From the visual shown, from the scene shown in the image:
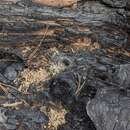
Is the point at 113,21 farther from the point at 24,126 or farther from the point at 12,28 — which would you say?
the point at 24,126

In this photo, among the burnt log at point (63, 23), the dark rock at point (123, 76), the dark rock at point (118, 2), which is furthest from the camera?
the dark rock at point (118, 2)

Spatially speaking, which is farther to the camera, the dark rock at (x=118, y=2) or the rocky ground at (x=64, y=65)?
the dark rock at (x=118, y=2)

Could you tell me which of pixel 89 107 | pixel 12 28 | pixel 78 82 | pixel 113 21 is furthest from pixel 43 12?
pixel 89 107

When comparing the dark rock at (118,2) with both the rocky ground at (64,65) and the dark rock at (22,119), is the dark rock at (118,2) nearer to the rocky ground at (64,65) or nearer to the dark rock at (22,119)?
the rocky ground at (64,65)

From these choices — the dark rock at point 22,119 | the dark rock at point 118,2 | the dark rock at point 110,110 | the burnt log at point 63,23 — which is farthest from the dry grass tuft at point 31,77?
the dark rock at point 118,2

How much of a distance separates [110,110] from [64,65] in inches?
26.0

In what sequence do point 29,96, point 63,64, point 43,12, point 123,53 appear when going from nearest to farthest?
point 29,96 → point 63,64 → point 123,53 → point 43,12

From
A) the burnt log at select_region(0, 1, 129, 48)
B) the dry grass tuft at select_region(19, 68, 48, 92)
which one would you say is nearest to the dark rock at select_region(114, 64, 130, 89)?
the burnt log at select_region(0, 1, 129, 48)

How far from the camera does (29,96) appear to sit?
292 cm

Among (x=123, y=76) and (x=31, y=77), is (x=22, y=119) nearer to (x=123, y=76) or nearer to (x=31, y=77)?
(x=31, y=77)

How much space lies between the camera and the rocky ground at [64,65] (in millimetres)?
2736

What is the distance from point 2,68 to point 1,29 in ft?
1.50

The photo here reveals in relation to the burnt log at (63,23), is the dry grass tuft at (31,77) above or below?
below

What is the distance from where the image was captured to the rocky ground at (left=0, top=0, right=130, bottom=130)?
274 centimetres
